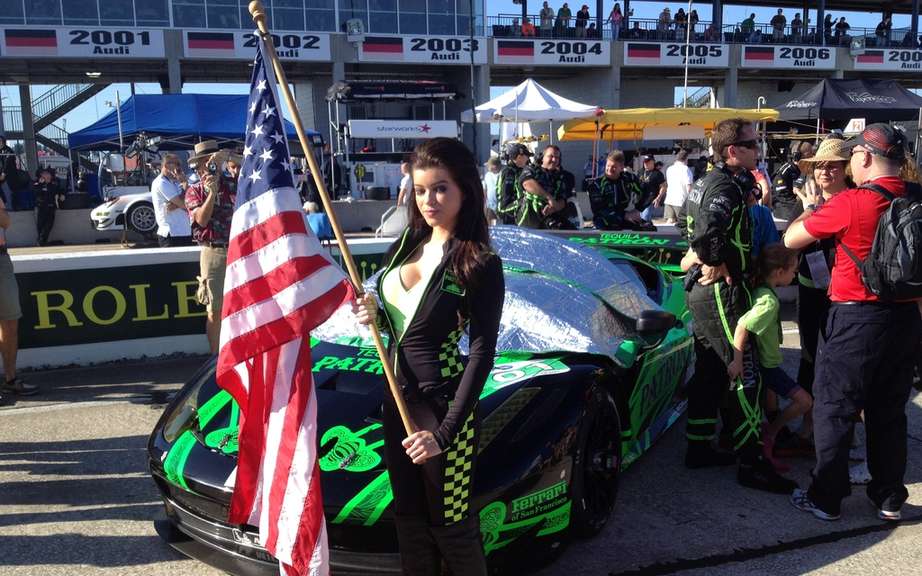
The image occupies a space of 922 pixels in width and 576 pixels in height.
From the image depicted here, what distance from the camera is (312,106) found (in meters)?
34.6

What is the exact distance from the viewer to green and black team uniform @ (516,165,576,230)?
26.9 feet

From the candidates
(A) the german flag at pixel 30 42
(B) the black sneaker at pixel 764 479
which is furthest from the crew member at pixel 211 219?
(A) the german flag at pixel 30 42

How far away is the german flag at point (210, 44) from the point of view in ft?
95.5

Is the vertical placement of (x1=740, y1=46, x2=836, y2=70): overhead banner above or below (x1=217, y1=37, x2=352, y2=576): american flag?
above

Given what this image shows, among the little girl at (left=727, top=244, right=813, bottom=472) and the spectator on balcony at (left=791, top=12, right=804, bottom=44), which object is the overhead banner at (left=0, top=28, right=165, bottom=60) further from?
the little girl at (left=727, top=244, right=813, bottom=472)

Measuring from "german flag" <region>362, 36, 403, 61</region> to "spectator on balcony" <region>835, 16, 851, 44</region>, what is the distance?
2220 cm

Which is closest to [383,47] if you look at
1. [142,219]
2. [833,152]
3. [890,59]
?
[142,219]

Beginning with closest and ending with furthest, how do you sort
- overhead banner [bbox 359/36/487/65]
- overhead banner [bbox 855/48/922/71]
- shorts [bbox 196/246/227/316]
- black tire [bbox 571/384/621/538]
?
1. black tire [bbox 571/384/621/538]
2. shorts [bbox 196/246/227/316]
3. overhead banner [bbox 359/36/487/65]
4. overhead banner [bbox 855/48/922/71]

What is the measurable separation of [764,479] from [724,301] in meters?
0.92

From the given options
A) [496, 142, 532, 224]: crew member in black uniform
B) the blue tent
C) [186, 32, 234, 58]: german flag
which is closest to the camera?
[496, 142, 532, 224]: crew member in black uniform

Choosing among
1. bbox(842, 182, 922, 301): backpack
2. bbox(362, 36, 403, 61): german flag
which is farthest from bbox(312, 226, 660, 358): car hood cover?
bbox(362, 36, 403, 61): german flag

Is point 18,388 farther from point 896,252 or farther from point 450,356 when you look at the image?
point 896,252

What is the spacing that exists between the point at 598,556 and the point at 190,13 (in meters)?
30.6

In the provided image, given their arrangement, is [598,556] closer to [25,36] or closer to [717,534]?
[717,534]
